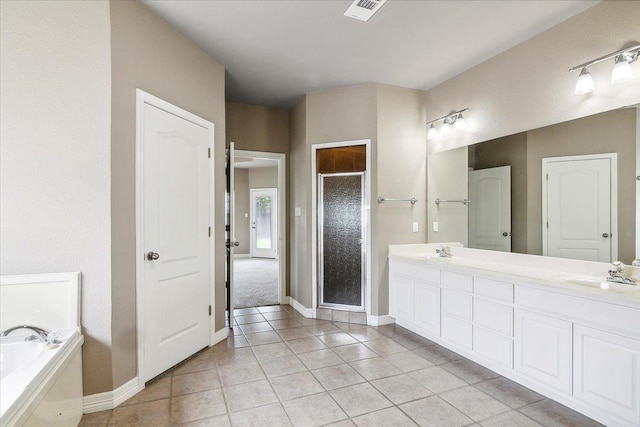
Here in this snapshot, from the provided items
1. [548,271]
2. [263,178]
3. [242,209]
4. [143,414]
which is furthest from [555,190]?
[242,209]

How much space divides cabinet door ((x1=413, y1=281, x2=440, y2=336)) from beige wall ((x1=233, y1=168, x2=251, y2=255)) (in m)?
7.45

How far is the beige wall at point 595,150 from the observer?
88.4 inches

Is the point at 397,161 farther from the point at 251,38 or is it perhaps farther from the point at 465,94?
the point at 251,38

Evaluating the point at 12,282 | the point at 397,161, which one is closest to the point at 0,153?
the point at 12,282

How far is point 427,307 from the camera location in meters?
3.32

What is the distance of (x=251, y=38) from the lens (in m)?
2.88

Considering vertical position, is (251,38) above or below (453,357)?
above

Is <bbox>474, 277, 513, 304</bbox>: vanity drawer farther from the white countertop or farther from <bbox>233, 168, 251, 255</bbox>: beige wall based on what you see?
<bbox>233, 168, 251, 255</bbox>: beige wall

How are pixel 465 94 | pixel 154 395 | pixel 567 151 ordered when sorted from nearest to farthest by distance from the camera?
pixel 154 395
pixel 567 151
pixel 465 94

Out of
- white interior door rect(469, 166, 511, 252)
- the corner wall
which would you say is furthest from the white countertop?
the corner wall

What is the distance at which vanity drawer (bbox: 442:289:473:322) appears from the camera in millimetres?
2844

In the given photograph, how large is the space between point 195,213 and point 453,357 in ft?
8.88

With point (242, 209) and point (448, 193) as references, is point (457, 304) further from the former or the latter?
point (242, 209)

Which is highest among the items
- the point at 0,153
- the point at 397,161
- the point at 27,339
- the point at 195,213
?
the point at 397,161
